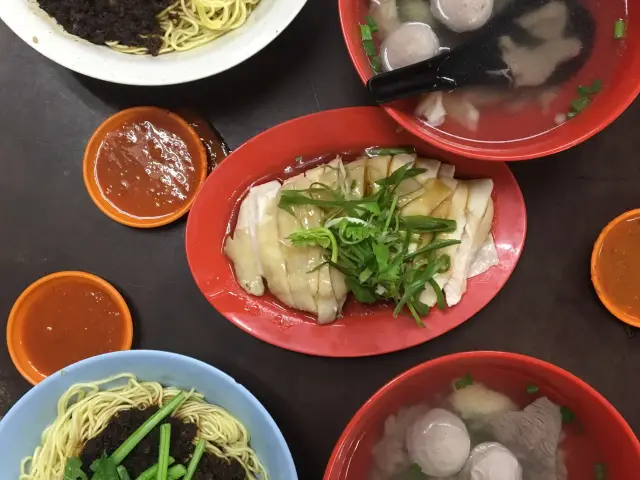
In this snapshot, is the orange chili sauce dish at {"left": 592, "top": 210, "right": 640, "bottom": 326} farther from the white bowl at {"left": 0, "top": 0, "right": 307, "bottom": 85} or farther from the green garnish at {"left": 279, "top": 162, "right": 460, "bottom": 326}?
the white bowl at {"left": 0, "top": 0, "right": 307, "bottom": 85}

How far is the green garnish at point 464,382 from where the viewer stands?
1804mm

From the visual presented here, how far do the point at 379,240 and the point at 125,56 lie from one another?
977mm

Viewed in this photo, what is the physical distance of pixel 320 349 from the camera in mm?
1938

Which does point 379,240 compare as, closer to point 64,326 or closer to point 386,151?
point 386,151

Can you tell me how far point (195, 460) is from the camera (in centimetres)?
181

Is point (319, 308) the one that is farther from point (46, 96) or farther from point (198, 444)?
point (46, 96)

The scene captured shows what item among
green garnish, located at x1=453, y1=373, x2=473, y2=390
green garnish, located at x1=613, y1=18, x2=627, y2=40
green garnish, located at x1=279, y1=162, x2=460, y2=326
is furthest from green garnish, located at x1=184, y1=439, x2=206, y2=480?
green garnish, located at x1=613, y1=18, x2=627, y2=40

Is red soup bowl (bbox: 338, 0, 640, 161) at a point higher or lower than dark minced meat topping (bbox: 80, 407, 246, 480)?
higher

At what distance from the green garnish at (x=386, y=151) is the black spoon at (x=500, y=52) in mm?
268

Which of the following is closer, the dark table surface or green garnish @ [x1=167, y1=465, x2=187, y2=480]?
green garnish @ [x1=167, y1=465, x2=187, y2=480]

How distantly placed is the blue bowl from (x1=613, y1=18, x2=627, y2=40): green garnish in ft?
4.92

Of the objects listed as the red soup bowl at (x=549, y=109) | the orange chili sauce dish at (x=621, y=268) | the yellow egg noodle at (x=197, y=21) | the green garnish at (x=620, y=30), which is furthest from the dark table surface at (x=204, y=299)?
the green garnish at (x=620, y=30)

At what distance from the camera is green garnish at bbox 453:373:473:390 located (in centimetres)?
180

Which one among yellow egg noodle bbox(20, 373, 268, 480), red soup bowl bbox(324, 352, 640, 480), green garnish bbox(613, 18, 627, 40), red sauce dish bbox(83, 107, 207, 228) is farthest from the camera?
red sauce dish bbox(83, 107, 207, 228)
